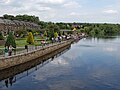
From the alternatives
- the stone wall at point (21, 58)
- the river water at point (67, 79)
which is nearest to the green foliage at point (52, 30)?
the stone wall at point (21, 58)

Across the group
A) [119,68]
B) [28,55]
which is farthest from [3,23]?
[119,68]

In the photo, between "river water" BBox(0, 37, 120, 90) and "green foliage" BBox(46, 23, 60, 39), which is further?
"green foliage" BBox(46, 23, 60, 39)

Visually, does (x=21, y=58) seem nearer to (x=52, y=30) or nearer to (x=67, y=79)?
(x=67, y=79)

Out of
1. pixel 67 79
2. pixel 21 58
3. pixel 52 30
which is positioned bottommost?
pixel 67 79

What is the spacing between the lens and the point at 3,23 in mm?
95188

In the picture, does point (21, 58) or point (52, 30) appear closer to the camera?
point (21, 58)

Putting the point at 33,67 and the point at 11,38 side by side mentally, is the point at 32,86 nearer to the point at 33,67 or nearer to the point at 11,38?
the point at 33,67

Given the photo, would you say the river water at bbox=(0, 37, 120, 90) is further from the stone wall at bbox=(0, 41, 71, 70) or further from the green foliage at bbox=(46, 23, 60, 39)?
the green foliage at bbox=(46, 23, 60, 39)

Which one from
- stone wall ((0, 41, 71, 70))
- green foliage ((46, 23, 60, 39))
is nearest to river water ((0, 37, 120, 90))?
stone wall ((0, 41, 71, 70))

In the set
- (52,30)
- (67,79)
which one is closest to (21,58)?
(67,79)

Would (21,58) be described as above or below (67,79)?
above

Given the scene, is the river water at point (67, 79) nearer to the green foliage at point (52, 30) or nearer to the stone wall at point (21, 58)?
the stone wall at point (21, 58)

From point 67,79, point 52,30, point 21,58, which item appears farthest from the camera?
point 52,30

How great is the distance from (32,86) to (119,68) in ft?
49.2
